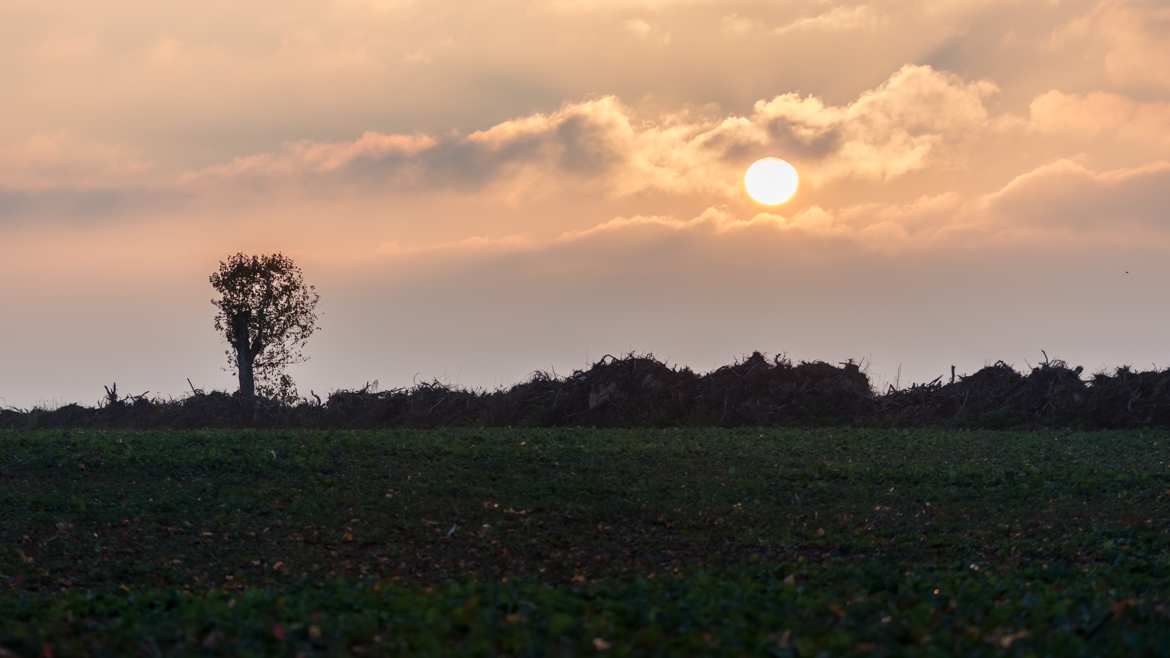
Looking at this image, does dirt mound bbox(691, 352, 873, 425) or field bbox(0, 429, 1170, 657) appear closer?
field bbox(0, 429, 1170, 657)

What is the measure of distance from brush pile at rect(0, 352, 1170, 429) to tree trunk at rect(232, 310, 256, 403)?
1.85m

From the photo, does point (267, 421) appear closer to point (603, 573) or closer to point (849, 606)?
point (603, 573)

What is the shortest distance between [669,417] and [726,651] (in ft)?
94.3

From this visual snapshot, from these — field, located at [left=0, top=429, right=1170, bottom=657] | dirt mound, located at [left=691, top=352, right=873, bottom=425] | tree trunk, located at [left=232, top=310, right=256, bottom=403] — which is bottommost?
field, located at [left=0, top=429, right=1170, bottom=657]

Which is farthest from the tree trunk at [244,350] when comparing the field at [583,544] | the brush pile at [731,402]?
the field at [583,544]

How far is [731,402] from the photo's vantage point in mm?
38156

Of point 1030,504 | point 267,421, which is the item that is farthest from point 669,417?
point 1030,504

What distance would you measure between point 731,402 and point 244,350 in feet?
58.3

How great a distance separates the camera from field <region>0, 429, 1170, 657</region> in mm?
9602

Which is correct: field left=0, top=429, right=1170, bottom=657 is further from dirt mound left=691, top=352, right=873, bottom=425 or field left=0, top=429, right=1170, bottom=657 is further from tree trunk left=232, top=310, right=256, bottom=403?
tree trunk left=232, top=310, right=256, bottom=403

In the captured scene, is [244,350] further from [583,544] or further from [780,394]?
[583,544]

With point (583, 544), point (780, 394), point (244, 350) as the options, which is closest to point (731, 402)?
point (780, 394)

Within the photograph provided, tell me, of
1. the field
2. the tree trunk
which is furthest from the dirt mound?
the tree trunk

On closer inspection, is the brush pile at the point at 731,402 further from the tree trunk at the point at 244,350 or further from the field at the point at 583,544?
the field at the point at 583,544
